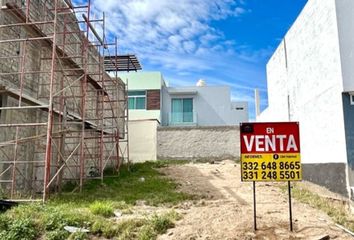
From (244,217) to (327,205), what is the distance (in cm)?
359

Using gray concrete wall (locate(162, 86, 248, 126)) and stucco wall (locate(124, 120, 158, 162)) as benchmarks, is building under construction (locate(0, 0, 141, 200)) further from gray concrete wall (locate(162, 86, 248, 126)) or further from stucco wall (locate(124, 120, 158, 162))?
gray concrete wall (locate(162, 86, 248, 126))

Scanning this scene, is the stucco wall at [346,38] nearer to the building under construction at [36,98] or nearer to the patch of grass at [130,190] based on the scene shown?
the patch of grass at [130,190]

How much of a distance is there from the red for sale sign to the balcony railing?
2058 centimetres

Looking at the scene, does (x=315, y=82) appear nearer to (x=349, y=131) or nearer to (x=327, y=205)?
(x=349, y=131)

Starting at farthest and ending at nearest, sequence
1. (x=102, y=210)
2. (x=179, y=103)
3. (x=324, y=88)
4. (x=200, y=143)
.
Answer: (x=179, y=103)
(x=200, y=143)
(x=324, y=88)
(x=102, y=210)

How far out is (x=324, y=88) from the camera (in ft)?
36.7

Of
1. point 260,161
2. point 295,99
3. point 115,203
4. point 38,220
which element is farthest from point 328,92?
point 38,220

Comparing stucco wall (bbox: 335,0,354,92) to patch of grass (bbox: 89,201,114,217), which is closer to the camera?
patch of grass (bbox: 89,201,114,217)

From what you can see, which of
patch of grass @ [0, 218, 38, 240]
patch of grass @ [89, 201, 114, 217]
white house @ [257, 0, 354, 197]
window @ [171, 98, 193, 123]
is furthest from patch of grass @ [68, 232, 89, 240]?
window @ [171, 98, 193, 123]

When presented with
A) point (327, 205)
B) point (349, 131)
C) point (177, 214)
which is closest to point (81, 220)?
point (177, 214)

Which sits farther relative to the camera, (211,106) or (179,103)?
(179,103)

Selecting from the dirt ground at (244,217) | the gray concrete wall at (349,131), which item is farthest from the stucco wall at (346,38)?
the dirt ground at (244,217)

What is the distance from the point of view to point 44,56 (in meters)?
11.6

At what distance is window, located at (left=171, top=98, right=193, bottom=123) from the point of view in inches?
1092
